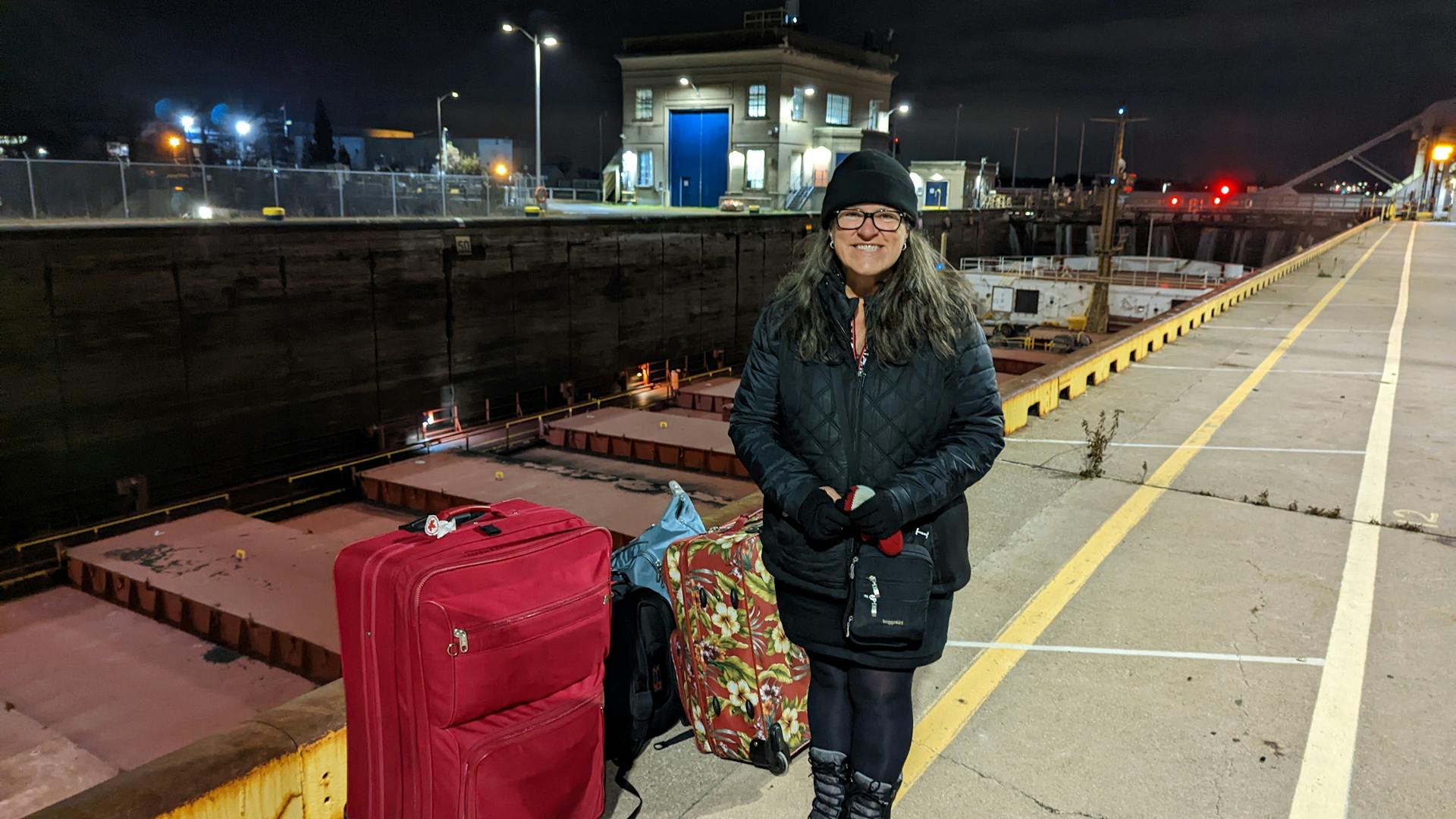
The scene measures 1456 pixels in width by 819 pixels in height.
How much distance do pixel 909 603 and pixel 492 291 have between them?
74.5ft

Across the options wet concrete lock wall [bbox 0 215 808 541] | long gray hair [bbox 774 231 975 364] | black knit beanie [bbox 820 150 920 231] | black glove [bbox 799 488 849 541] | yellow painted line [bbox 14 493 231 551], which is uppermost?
black knit beanie [bbox 820 150 920 231]

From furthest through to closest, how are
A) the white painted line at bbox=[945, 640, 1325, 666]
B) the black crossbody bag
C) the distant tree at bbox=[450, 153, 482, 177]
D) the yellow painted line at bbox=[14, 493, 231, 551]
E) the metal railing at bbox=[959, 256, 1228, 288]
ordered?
the distant tree at bbox=[450, 153, 482, 177]
the metal railing at bbox=[959, 256, 1228, 288]
the yellow painted line at bbox=[14, 493, 231, 551]
the white painted line at bbox=[945, 640, 1325, 666]
the black crossbody bag

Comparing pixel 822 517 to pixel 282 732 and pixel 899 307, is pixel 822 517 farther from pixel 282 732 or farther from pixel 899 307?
pixel 282 732

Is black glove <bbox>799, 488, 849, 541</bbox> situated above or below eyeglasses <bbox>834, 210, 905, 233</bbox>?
below

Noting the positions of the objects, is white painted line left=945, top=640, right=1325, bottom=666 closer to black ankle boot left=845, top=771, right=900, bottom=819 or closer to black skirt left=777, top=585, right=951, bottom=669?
black ankle boot left=845, top=771, right=900, bottom=819

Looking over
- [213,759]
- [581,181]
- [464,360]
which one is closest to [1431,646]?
[213,759]

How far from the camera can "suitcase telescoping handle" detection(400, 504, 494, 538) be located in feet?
8.68

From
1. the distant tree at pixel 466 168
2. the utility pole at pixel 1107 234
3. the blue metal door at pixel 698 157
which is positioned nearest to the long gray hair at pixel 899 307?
the utility pole at pixel 1107 234

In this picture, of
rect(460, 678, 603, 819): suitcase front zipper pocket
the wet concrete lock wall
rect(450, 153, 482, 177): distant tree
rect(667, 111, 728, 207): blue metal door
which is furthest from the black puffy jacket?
rect(667, 111, 728, 207): blue metal door

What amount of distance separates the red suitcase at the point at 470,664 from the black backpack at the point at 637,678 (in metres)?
0.53

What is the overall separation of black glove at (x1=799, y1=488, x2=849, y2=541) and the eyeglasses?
77 centimetres

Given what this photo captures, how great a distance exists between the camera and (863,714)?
8.74 ft

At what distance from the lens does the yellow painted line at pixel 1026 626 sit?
11.7ft

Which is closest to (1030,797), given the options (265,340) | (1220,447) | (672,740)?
(672,740)
